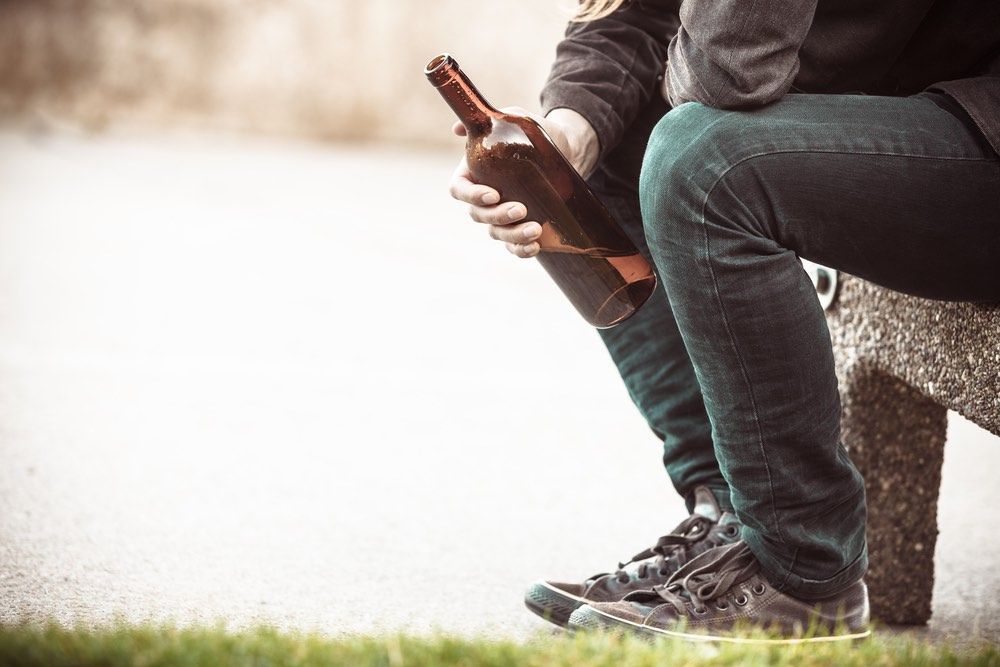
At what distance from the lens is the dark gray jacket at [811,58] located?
4.24 feet

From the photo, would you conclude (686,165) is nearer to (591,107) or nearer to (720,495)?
(591,107)

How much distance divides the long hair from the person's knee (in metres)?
0.41

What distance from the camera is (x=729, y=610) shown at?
4.84 ft

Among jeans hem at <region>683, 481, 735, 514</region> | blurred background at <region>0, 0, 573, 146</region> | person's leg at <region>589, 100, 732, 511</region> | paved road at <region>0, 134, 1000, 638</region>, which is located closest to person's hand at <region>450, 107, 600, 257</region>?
person's leg at <region>589, 100, 732, 511</region>

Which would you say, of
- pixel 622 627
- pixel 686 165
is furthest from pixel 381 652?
pixel 686 165

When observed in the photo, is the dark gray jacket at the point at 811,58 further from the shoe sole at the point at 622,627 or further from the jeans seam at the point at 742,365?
the shoe sole at the point at 622,627

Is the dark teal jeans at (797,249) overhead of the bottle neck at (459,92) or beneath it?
beneath

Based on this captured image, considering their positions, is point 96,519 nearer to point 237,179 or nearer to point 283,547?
point 283,547

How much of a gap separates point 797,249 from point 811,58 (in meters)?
0.28

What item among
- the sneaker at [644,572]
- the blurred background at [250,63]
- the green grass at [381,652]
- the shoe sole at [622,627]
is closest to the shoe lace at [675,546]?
the sneaker at [644,572]

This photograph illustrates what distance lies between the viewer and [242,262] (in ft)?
16.9

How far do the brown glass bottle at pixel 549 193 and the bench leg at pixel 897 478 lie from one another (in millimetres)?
498

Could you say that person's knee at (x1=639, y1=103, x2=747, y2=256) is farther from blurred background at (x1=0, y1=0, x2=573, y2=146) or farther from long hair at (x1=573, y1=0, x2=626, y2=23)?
blurred background at (x1=0, y1=0, x2=573, y2=146)

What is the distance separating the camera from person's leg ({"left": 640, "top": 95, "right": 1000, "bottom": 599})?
4.22 feet
